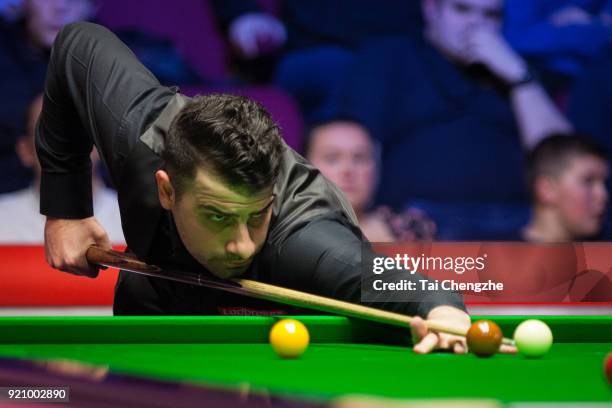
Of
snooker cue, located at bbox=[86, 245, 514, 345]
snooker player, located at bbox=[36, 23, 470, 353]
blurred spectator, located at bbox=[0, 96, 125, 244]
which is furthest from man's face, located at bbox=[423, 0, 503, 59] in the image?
snooker cue, located at bbox=[86, 245, 514, 345]

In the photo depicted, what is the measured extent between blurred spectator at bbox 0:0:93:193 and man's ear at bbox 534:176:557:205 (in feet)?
9.87

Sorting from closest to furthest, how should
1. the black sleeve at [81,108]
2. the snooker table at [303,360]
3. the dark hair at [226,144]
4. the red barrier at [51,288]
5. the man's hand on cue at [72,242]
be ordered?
the snooker table at [303,360] → the dark hair at [226,144] → the black sleeve at [81,108] → the man's hand on cue at [72,242] → the red barrier at [51,288]

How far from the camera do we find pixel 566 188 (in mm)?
6312

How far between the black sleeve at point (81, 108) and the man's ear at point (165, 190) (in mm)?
249

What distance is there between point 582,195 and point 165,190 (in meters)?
4.10

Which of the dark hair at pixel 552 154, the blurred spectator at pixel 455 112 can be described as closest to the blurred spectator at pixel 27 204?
the blurred spectator at pixel 455 112

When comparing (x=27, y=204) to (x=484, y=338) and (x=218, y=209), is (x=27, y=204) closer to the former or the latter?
(x=218, y=209)

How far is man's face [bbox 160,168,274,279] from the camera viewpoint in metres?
2.64

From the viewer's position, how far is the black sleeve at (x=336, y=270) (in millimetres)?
2504

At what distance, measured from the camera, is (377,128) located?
6270 mm

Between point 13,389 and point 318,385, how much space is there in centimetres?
56

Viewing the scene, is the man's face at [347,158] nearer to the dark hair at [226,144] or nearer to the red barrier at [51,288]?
the red barrier at [51,288]

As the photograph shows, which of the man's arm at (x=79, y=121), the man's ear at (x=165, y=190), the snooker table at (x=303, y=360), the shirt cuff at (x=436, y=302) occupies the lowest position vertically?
the snooker table at (x=303, y=360)

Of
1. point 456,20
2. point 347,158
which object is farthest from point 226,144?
point 456,20
